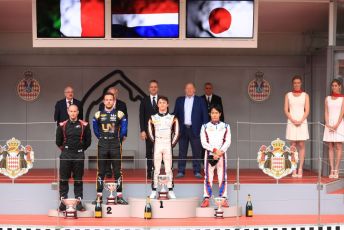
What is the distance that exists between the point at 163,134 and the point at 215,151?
735 mm

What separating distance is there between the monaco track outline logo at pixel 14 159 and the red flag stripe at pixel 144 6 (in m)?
2.33

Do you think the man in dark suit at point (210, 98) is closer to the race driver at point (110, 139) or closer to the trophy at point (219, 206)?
the race driver at point (110, 139)

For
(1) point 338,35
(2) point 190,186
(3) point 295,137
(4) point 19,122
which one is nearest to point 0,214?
(2) point 190,186

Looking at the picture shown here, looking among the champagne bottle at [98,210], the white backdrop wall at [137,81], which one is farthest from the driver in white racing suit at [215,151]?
the white backdrop wall at [137,81]

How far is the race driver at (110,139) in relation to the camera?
34.4 feet

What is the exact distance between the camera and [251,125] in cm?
1405

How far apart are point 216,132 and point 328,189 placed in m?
1.81

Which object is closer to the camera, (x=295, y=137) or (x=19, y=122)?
(x=295, y=137)

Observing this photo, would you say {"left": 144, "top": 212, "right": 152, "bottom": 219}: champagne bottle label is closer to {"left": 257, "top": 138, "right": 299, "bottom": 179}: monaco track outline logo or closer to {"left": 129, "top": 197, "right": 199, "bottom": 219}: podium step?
{"left": 129, "top": 197, "right": 199, "bottom": 219}: podium step

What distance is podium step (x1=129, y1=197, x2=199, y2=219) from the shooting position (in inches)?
404

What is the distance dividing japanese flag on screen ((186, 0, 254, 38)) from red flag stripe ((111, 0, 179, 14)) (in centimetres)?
25

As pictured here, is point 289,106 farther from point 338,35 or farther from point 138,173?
point 138,173

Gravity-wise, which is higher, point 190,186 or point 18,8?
point 18,8

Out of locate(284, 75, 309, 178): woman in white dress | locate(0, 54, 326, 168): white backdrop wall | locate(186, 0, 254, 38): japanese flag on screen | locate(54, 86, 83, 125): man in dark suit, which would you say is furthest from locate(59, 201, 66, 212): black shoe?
locate(0, 54, 326, 168): white backdrop wall
